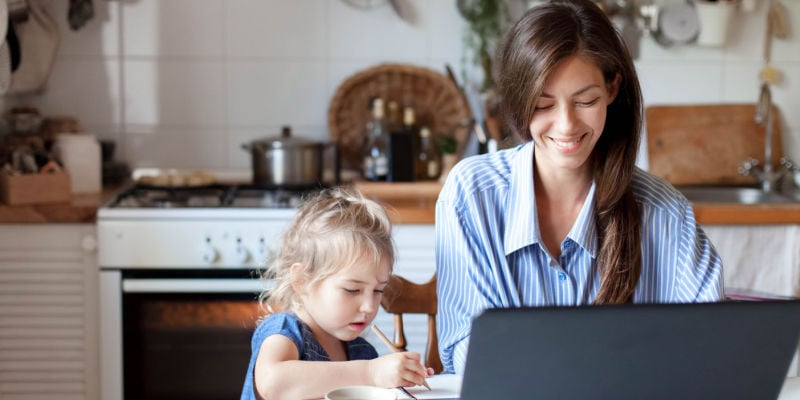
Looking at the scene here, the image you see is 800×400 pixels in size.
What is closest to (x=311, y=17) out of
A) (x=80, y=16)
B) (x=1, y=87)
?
(x=80, y=16)

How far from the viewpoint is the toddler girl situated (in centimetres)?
145

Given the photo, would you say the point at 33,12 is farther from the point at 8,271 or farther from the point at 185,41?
the point at 8,271

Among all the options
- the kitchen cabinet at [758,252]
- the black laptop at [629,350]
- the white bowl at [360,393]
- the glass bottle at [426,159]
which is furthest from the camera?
the glass bottle at [426,159]

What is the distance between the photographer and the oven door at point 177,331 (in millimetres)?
2740

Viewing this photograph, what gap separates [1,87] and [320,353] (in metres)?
1.45

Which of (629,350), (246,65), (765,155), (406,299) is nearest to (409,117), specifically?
(246,65)

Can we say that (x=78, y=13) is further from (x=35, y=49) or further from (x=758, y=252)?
(x=758, y=252)

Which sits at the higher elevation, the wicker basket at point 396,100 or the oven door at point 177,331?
the wicker basket at point 396,100

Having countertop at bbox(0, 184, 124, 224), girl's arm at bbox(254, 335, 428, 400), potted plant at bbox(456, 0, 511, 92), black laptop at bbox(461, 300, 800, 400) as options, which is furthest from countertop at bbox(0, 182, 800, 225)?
black laptop at bbox(461, 300, 800, 400)

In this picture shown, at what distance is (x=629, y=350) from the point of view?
Result: 108 cm

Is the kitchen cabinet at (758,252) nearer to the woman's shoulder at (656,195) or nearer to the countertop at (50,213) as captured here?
the woman's shoulder at (656,195)

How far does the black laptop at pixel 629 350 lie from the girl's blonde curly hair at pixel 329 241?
0.54 m

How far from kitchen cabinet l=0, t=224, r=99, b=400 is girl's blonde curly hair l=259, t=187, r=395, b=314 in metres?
1.24

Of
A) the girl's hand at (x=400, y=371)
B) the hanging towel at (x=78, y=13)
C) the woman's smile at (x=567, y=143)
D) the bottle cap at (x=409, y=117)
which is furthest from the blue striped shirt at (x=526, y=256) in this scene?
the hanging towel at (x=78, y=13)
